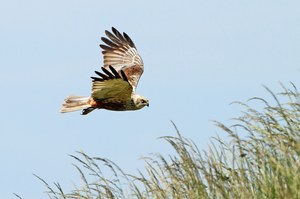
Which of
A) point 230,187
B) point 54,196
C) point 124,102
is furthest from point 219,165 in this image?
point 124,102

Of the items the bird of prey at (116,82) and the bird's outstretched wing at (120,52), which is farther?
the bird's outstretched wing at (120,52)

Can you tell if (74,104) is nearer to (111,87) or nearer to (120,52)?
(111,87)

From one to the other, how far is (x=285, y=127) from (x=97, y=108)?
792 cm

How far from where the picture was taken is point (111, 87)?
44.3 feet

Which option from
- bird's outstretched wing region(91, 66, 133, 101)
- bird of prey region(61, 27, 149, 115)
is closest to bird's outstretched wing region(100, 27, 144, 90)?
bird of prey region(61, 27, 149, 115)

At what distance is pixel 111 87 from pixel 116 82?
364mm

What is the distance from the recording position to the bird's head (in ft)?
47.0

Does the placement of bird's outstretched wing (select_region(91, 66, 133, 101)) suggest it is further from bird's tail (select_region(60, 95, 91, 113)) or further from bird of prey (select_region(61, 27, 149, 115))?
bird's tail (select_region(60, 95, 91, 113))

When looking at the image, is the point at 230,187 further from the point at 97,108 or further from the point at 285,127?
the point at 97,108

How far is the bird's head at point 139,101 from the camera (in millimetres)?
14320

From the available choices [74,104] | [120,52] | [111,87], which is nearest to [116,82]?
[111,87]

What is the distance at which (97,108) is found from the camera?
14695 millimetres

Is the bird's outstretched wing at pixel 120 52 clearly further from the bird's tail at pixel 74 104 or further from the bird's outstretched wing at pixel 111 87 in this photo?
the bird's outstretched wing at pixel 111 87

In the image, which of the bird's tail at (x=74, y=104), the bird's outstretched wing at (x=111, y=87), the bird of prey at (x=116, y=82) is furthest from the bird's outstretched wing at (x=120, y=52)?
the bird's outstretched wing at (x=111, y=87)
